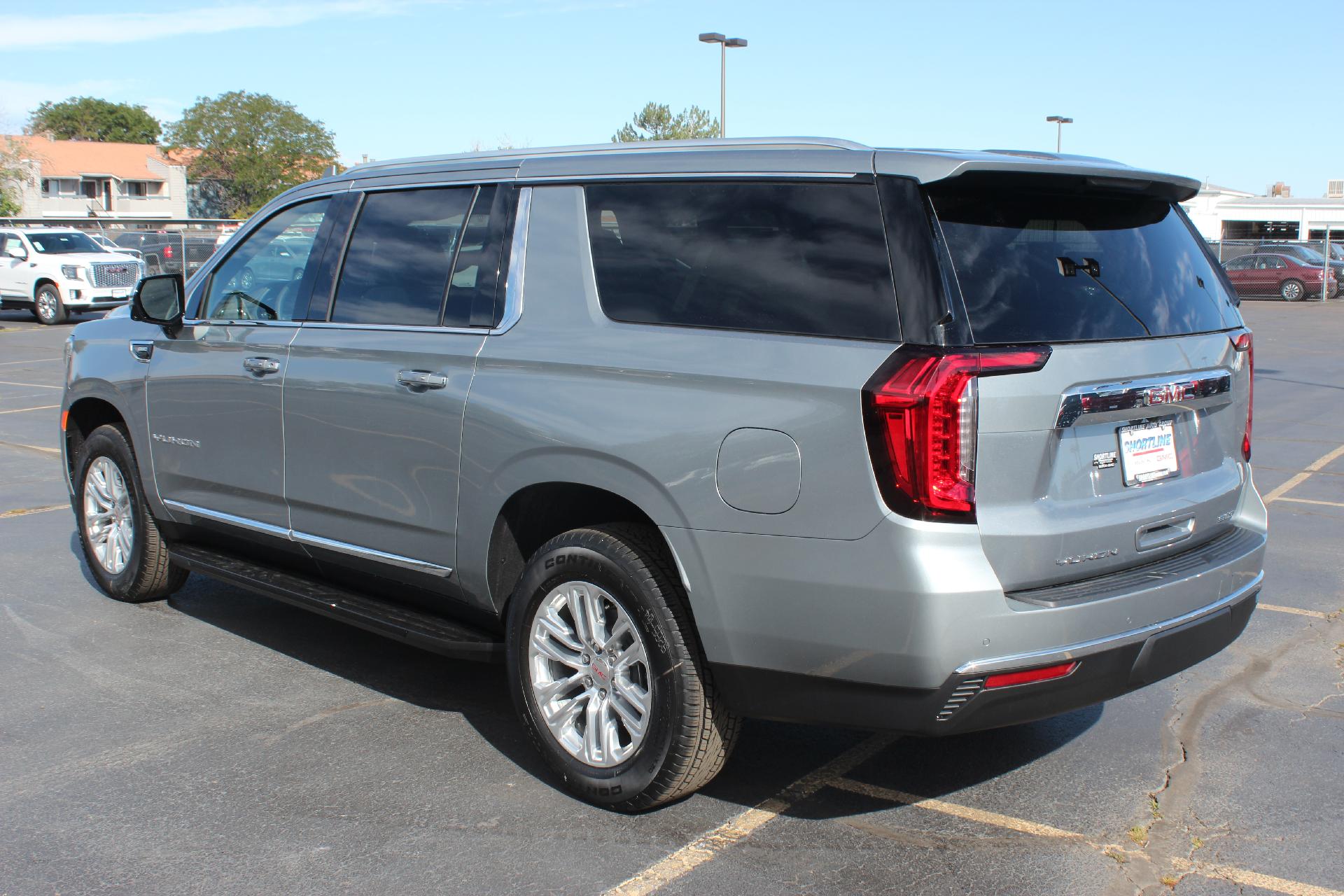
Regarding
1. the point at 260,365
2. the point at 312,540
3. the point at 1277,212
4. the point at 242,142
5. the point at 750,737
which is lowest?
the point at 750,737

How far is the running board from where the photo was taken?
13.9 ft

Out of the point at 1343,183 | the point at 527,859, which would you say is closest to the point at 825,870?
the point at 527,859

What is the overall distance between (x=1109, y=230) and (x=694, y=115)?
250 ft

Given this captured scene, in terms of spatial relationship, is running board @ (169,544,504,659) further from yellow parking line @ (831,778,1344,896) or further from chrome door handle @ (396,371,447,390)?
yellow parking line @ (831,778,1344,896)

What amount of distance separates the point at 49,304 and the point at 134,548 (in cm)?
2397

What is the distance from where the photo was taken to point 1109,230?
3658 mm

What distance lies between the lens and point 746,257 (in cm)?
357

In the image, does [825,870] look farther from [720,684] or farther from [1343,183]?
[1343,183]


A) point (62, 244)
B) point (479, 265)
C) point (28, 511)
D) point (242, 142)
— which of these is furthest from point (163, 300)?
point (242, 142)

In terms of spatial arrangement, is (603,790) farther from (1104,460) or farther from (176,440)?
(176,440)

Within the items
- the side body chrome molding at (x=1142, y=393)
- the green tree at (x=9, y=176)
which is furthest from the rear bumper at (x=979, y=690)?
the green tree at (x=9, y=176)

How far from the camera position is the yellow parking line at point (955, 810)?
3697 mm

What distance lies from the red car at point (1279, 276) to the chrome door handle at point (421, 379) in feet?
119

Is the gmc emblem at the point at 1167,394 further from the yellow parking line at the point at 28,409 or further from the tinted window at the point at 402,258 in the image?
the yellow parking line at the point at 28,409
